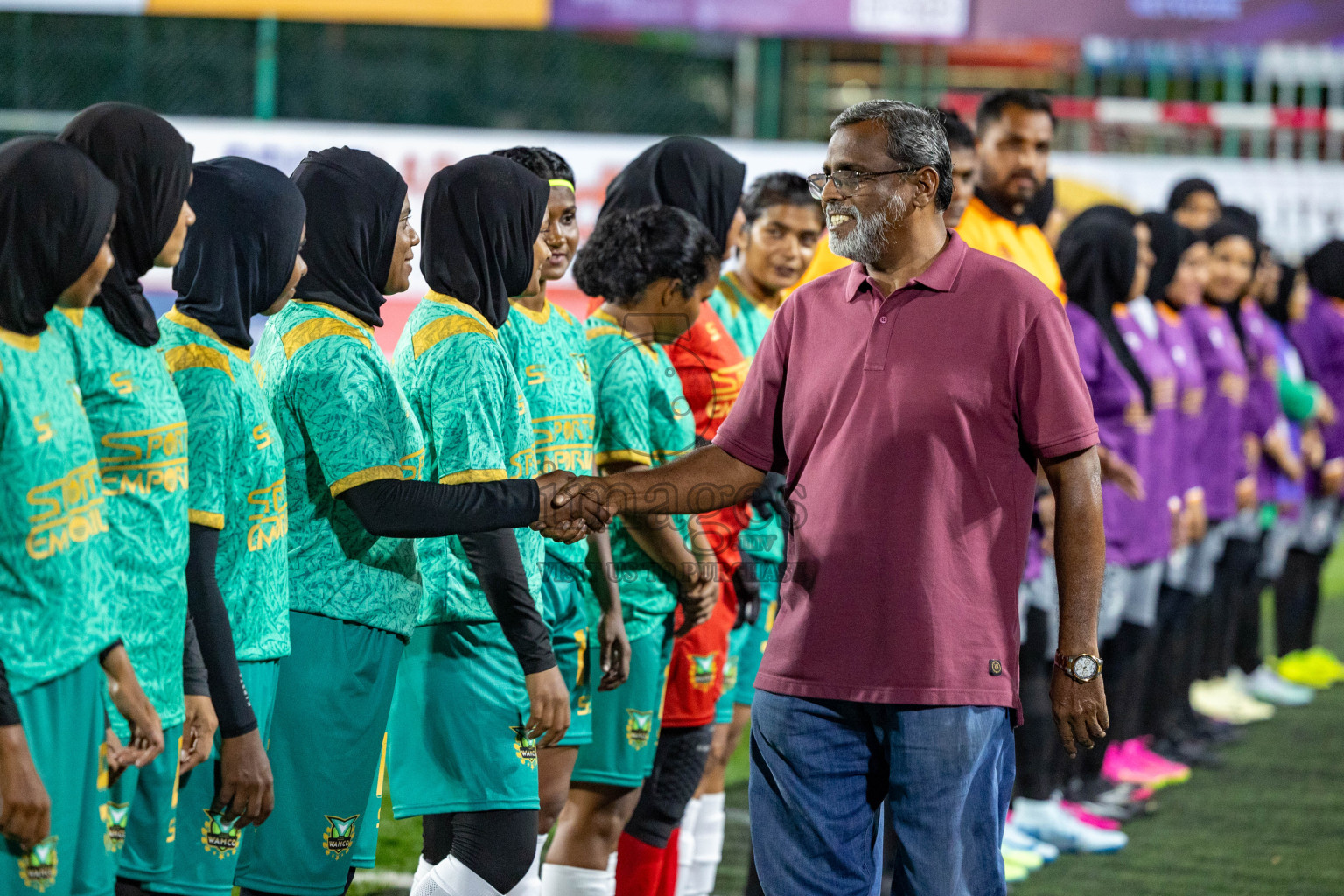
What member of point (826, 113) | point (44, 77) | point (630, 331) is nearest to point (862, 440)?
point (630, 331)

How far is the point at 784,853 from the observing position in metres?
2.75

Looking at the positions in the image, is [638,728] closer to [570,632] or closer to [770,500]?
[570,632]

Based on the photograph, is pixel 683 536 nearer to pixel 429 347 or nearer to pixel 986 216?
pixel 429 347

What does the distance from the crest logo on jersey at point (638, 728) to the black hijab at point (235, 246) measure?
53.0 inches

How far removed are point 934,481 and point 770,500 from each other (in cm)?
151

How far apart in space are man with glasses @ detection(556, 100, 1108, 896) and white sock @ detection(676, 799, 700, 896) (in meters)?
1.27

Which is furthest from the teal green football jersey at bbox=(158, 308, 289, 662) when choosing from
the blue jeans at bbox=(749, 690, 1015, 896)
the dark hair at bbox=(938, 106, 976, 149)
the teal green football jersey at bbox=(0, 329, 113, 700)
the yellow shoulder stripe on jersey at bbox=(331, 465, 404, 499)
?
the dark hair at bbox=(938, 106, 976, 149)

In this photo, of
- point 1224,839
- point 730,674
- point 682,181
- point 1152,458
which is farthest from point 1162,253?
point 730,674

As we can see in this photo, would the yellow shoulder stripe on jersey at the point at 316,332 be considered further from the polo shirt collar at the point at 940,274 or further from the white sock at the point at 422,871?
the white sock at the point at 422,871

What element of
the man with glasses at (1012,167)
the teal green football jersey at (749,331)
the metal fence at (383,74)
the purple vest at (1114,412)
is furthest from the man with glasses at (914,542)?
the metal fence at (383,74)

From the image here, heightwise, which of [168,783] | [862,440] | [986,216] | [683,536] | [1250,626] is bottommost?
[1250,626]

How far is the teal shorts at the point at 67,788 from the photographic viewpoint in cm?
217

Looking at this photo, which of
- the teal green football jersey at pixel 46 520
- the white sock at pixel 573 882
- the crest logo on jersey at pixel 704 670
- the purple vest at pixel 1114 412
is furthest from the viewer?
the purple vest at pixel 1114 412

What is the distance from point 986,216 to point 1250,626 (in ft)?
12.6
